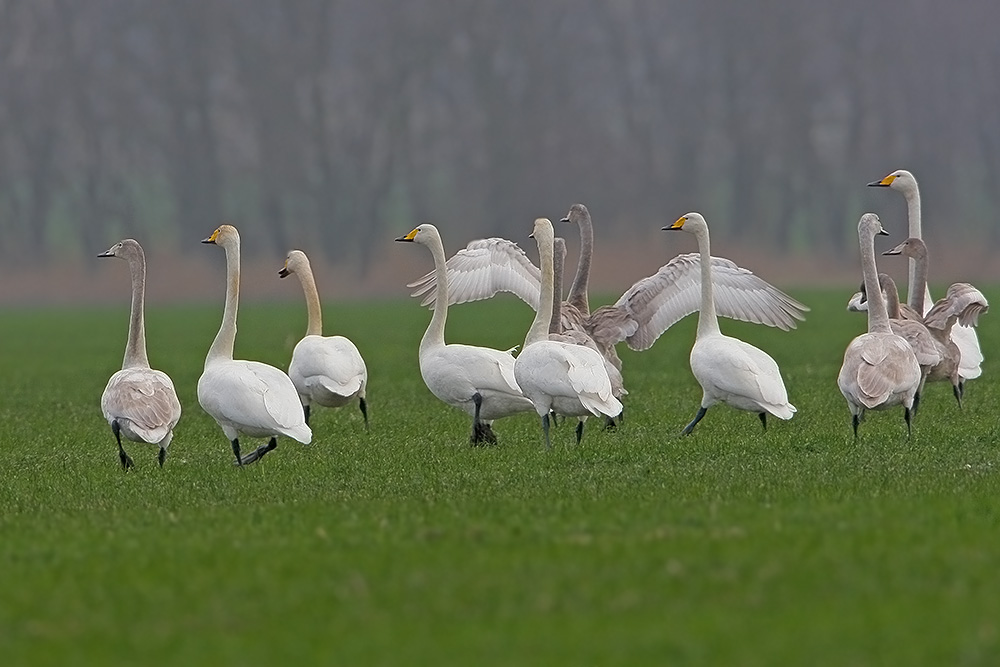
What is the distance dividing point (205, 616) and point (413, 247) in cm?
6839

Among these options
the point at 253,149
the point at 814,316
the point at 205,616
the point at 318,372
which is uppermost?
the point at 253,149

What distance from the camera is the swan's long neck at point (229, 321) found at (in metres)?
13.9

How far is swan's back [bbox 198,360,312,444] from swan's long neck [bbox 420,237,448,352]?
2378mm

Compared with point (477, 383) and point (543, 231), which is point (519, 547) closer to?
point (477, 383)

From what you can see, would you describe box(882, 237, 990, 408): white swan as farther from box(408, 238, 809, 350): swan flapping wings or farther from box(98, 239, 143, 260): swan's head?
box(98, 239, 143, 260): swan's head

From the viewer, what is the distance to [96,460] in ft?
46.3

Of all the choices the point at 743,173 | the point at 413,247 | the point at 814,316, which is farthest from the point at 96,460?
the point at 743,173

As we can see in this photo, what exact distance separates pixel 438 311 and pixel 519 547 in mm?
7992

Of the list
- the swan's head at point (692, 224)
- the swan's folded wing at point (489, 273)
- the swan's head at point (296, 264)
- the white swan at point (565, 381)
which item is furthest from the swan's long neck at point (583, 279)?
the white swan at point (565, 381)

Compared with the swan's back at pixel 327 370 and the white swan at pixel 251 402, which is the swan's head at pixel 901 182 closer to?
the swan's back at pixel 327 370

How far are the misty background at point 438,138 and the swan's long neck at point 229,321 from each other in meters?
54.1

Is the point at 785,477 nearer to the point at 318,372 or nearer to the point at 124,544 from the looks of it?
the point at 124,544

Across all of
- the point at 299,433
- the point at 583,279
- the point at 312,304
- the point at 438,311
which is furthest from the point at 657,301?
the point at 299,433

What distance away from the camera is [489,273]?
1942cm
